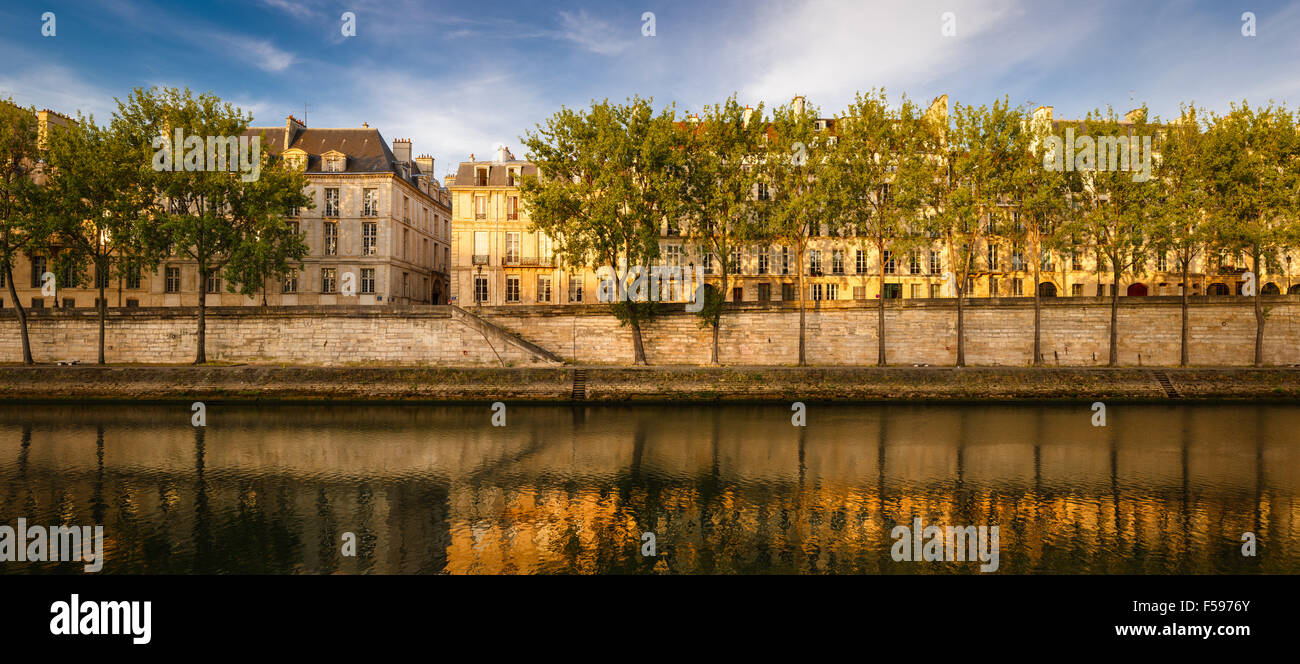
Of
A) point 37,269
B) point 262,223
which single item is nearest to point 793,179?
point 262,223

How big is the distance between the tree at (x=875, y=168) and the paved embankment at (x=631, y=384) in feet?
15.6

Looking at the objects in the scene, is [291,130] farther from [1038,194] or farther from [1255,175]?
[1255,175]

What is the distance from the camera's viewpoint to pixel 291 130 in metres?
46.8

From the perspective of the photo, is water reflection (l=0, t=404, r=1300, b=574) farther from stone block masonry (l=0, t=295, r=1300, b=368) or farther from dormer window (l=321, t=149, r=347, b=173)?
dormer window (l=321, t=149, r=347, b=173)

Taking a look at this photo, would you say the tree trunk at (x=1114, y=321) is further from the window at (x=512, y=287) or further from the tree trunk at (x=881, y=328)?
the window at (x=512, y=287)

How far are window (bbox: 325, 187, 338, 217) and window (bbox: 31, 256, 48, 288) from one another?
19408 millimetres

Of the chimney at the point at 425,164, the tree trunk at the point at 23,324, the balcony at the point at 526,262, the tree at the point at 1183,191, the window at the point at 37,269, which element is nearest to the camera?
the tree at the point at 1183,191

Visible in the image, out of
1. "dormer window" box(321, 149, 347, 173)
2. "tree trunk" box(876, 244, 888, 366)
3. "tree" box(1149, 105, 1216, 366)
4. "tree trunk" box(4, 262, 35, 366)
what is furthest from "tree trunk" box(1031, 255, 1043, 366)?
"tree trunk" box(4, 262, 35, 366)

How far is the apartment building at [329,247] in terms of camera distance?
44.5 meters

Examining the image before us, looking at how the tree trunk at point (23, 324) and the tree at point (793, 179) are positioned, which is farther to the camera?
the tree trunk at point (23, 324)

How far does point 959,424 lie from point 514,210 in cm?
3361

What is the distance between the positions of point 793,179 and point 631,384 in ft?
44.3

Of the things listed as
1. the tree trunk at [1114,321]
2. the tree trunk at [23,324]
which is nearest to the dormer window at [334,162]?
the tree trunk at [23,324]

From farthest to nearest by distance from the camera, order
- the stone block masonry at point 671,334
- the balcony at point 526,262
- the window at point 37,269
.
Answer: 1. the balcony at point 526,262
2. the window at point 37,269
3. the stone block masonry at point 671,334
